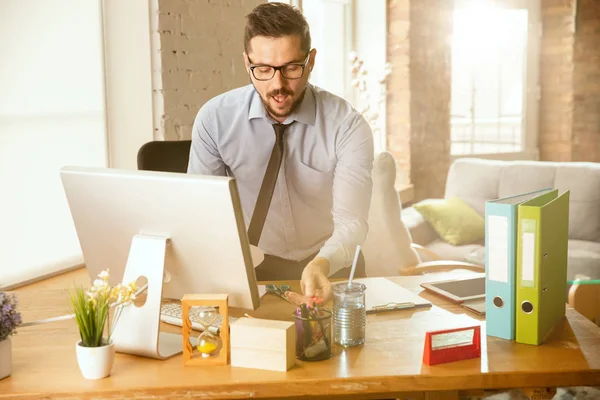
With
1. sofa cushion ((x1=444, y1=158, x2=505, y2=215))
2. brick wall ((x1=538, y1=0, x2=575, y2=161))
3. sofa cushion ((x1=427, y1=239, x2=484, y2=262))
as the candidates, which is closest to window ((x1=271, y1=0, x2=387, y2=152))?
sofa cushion ((x1=444, y1=158, x2=505, y2=215))

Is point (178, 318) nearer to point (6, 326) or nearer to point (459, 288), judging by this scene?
point (6, 326)

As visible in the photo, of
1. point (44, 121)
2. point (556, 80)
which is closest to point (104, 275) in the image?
point (44, 121)

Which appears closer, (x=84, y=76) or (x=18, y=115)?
(x=18, y=115)

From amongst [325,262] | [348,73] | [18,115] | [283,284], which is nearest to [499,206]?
[325,262]

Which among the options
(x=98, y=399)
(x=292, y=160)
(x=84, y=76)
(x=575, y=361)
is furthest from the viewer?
(x=84, y=76)

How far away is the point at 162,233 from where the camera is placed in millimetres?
1396

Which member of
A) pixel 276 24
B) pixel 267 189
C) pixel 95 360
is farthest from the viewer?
pixel 267 189

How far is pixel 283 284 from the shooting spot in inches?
75.4

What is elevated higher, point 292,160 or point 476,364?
point 292,160

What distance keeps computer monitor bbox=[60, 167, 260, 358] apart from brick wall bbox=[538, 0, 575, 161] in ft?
20.7

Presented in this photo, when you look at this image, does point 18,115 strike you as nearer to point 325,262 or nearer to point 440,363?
point 325,262

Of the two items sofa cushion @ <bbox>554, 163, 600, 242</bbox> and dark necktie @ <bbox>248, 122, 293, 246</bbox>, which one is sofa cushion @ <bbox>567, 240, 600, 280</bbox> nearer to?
sofa cushion @ <bbox>554, 163, 600, 242</bbox>

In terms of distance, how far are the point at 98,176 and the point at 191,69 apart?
6.09 feet

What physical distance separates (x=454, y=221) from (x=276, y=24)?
2698 mm
